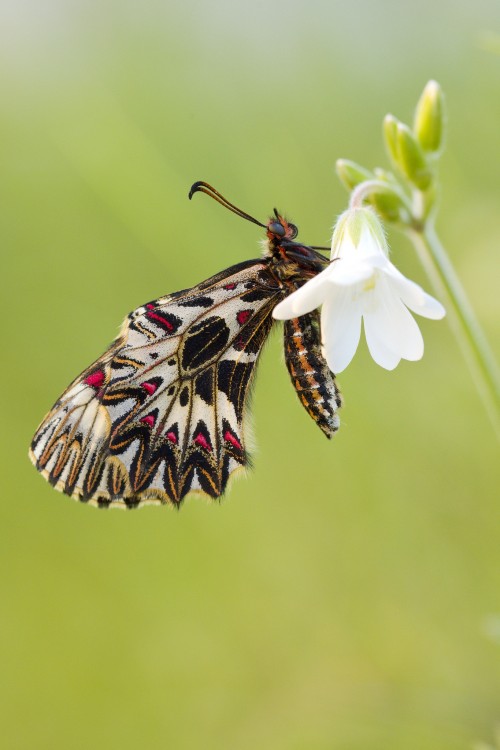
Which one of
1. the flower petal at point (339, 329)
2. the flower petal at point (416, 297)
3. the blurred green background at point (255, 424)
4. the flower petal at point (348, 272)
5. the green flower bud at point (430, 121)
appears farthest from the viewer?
the blurred green background at point (255, 424)

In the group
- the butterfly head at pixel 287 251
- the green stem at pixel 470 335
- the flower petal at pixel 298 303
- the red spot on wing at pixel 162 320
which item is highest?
the butterfly head at pixel 287 251

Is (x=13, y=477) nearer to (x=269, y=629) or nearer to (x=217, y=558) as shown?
(x=217, y=558)

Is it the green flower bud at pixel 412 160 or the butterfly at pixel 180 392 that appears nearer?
the green flower bud at pixel 412 160

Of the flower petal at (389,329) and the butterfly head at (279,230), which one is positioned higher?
the butterfly head at (279,230)

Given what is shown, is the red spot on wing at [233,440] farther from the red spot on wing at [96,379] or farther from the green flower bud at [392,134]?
the green flower bud at [392,134]

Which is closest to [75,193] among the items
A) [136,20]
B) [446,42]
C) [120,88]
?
[120,88]

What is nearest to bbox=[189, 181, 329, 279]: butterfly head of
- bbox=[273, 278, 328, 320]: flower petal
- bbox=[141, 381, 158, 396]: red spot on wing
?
bbox=[273, 278, 328, 320]: flower petal

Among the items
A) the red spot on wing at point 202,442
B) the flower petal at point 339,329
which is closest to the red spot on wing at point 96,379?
the red spot on wing at point 202,442
